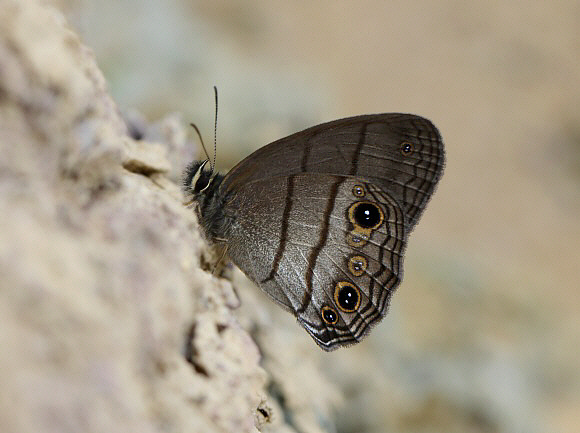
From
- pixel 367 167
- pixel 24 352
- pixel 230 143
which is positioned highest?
pixel 367 167

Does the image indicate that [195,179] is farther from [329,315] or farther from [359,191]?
[329,315]

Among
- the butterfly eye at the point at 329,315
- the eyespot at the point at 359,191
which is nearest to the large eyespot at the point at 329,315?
the butterfly eye at the point at 329,315

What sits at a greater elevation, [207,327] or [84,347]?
[84,347]

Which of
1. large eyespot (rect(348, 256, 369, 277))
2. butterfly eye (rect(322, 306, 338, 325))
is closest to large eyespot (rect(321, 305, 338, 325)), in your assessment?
butterfly eye (rect(322, 306, 338, 325))

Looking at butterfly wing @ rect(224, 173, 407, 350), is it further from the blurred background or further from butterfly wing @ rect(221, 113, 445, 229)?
the blurred background

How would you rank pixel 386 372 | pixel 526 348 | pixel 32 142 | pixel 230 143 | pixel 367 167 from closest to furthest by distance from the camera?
pixel 32 142
pixel 367 167
pixel 386 372
pixel 526 348
pixel 230 143

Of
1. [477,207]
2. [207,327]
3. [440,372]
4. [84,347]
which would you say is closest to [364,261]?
[207,327]

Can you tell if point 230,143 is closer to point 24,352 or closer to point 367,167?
point 367,167
